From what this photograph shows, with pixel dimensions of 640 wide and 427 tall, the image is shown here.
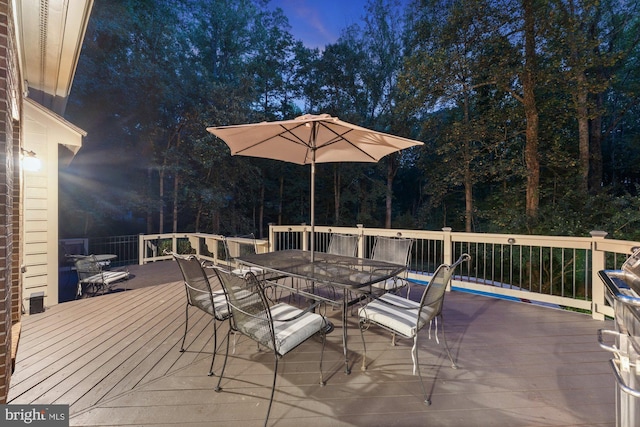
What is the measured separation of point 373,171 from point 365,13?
7595mm

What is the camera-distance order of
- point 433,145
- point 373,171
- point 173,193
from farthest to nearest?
1. point 373,171
2. point 433,145
3. point 173,193

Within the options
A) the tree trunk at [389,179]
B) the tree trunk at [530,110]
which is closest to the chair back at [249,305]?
the tree trunk at [530,110]

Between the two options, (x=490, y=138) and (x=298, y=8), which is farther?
(x=298, y=8)

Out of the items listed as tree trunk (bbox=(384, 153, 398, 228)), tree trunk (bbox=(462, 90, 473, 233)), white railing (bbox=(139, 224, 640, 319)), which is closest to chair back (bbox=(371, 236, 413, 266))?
white railing (bbox=(139, 224, 640, 319))

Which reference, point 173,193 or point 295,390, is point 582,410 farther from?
point 173,193

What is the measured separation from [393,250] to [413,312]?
4.65 feet

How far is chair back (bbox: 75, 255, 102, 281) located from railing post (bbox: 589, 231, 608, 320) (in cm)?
694

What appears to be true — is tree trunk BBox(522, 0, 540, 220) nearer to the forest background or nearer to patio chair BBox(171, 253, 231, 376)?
the forest background

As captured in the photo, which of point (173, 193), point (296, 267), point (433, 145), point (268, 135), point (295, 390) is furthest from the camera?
point (433, 145)

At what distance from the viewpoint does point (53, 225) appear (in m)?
3.86

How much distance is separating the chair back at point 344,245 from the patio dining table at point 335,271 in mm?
611

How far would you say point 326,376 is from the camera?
2211 millimetres

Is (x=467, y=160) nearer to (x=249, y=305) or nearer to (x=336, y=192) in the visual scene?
(x=336, y=192)

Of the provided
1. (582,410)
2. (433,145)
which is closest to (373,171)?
(433,145)
